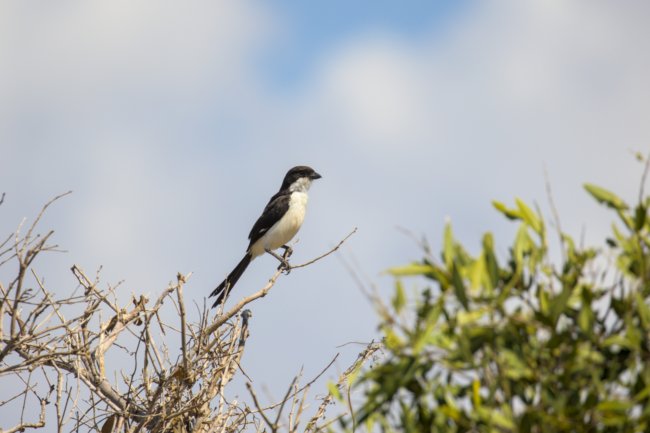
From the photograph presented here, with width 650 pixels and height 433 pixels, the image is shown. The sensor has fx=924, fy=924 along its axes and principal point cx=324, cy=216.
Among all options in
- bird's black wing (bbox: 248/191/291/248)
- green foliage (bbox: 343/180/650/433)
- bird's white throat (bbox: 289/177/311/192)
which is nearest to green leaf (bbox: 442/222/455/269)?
green foliage (bbox: 343/180/650/433)

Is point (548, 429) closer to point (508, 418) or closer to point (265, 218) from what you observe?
point (508, 418)

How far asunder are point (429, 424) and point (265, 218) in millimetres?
10079

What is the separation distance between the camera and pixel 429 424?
3.29 meters

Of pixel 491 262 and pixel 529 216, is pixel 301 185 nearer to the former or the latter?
pixel 529 216

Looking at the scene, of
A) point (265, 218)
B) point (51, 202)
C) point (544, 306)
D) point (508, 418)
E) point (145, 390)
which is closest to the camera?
point (508, 418)

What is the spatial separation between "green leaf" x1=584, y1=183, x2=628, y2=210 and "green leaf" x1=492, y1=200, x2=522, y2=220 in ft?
0.90

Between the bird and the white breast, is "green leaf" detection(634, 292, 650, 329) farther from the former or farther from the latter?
the white breast

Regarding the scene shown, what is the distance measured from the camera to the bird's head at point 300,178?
13758 mm

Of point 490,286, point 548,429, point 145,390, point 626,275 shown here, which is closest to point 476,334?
point 490,286

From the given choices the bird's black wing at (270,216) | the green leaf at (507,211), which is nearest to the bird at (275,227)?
the bird's black wing at (270,216)

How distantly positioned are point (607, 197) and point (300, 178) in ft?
34.3

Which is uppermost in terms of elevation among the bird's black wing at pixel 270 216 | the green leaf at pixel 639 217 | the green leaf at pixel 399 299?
the bird's black wing at pixel 270 216

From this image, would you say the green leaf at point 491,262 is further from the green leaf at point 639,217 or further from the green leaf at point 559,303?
the green leaf at point 639,217

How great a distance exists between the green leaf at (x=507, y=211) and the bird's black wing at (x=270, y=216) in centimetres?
968
